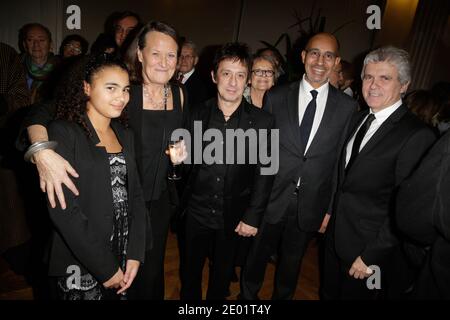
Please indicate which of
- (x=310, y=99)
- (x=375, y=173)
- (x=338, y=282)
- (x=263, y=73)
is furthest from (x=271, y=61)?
(x=338, y=282)

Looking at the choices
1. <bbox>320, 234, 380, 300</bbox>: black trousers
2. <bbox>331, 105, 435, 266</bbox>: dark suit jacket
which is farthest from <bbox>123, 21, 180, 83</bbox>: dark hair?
<bbox>320, 234, 380, 300</bbox>: black trousers

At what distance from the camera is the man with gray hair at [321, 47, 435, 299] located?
6.07 ft

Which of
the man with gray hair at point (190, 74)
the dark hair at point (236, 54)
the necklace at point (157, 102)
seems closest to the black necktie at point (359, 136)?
the dark hair at point (236, 54)

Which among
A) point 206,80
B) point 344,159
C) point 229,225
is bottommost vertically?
point 229,225

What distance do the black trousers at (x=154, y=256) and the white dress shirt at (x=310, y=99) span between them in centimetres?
121

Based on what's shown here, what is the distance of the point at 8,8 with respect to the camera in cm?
416

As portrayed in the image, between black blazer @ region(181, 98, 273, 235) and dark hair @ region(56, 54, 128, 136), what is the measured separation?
30.5 inches

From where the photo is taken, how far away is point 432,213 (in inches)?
51.5

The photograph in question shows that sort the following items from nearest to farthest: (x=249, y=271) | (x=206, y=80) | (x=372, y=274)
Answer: (x=372, y=274)
(x=249, y=271)
(x=206, y=80)

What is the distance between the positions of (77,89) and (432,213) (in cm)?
185

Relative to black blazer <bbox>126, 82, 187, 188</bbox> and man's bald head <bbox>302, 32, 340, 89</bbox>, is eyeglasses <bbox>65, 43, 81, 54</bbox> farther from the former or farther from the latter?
man's bald head <bbox>302, 32, 340, 89</bbox>
